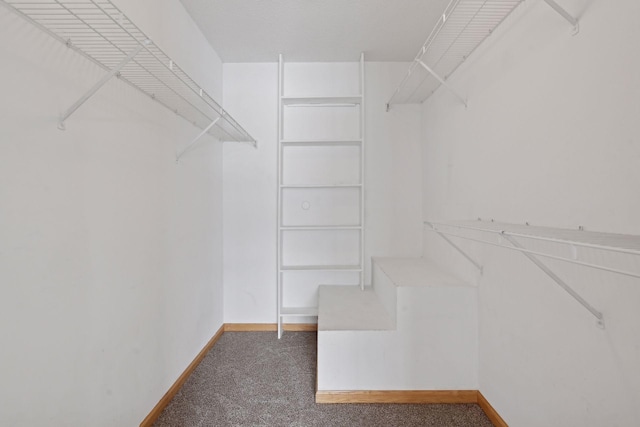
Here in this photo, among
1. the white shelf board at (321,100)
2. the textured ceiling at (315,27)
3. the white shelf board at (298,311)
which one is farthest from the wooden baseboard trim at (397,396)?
the textured ceiling at (315,27)

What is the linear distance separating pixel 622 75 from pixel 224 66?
2.68m

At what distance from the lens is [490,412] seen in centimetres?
162

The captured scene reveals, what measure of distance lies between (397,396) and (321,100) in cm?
223

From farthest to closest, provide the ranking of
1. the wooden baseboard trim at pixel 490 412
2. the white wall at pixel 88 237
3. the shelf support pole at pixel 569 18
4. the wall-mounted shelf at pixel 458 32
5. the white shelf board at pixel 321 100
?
1. the white shelf board at pixel 321 100
2. the wooden baseboard trim at pixel 490 412
3. the wall-mounted shelf at pixel 458 32
4. the shelf support pole at pixel 569 18
5. the white wall at pixel 88 237

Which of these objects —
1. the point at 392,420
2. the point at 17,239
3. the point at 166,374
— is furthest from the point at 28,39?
the point at 392,420

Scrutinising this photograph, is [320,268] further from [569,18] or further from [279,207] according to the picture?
[569,18]

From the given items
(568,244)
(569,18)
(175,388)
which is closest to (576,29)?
(569,18)

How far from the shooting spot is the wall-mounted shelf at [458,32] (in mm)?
1269

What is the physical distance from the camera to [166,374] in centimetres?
173

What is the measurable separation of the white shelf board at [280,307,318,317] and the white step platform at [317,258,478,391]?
79 centimetres

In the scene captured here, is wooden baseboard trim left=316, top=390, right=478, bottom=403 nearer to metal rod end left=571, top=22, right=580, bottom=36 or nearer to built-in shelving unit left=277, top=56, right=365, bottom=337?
built-in shelving unit left=277, top=56, right=365, bottom=337

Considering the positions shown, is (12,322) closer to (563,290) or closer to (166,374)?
(166,374)

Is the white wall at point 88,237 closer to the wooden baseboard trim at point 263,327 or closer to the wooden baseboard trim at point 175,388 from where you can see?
the wooden baseboard trim at point 175,388

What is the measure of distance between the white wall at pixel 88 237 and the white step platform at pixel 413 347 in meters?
0.95
